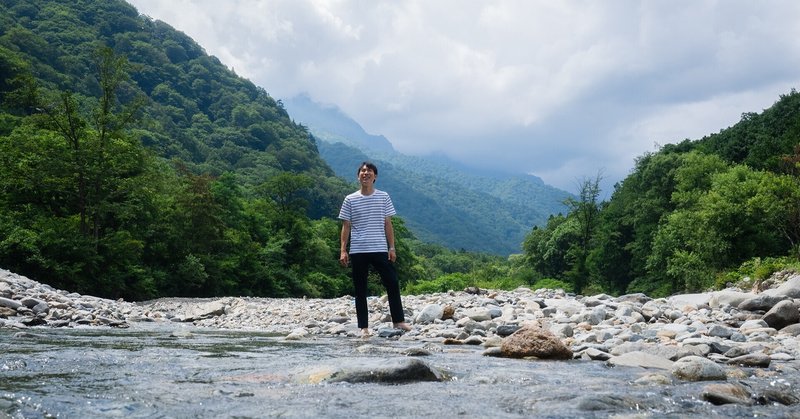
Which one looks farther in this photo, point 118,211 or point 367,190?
point 118,211

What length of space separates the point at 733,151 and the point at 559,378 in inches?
2155

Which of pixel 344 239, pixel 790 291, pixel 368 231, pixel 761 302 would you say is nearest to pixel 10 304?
pixel 344 239

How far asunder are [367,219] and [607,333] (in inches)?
141

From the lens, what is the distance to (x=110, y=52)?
2680 centimetres

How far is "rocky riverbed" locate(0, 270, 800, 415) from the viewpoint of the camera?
4.52 meters

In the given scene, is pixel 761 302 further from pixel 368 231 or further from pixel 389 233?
pixel 368 231

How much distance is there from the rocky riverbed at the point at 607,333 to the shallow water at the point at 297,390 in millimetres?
182

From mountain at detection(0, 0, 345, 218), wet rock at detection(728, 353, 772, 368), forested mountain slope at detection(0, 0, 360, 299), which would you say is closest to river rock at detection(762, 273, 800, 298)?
wet rock at detection(728, 353, 772, 368)

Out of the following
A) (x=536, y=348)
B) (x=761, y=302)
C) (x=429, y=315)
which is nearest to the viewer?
(x=536, y=348)

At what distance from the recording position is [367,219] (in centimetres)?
819

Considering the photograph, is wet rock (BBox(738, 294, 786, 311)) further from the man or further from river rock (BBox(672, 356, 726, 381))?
river rock (BBox(672, 356, 726, 381))

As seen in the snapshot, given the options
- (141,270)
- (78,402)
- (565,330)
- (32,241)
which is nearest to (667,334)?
(565,330)

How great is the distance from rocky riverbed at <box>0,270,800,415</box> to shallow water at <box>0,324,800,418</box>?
0.18 m

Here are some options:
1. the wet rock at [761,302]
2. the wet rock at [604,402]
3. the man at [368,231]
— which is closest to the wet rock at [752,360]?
the wet rock at [604,402]
